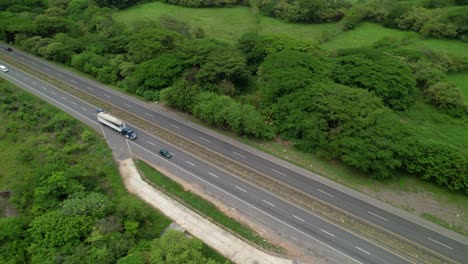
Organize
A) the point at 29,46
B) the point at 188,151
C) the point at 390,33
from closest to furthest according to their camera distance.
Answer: the point at 188,151, the point at 29,46, the point at 390,33

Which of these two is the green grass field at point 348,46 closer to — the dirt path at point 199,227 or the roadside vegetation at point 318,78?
the roadside vegetation at point 318,78

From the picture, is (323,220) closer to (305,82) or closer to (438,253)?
(438,253)

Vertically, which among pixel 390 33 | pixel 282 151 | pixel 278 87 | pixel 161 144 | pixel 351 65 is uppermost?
pixel 390 33

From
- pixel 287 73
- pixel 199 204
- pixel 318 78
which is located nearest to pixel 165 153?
pixel 199 204

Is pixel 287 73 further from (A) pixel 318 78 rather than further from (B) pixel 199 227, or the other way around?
(B) pixel 199 227

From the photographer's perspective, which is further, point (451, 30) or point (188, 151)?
point (451, 30)

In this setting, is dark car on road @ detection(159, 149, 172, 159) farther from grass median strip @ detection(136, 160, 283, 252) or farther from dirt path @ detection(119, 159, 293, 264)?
dirt path @ detection(119, 159, 293, 264)

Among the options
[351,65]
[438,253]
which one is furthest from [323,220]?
[351,65]

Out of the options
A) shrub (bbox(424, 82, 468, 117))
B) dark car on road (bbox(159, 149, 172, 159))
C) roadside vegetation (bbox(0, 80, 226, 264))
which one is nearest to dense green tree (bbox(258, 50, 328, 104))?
dark car on road (bbox(159, 149, 172, 159))
